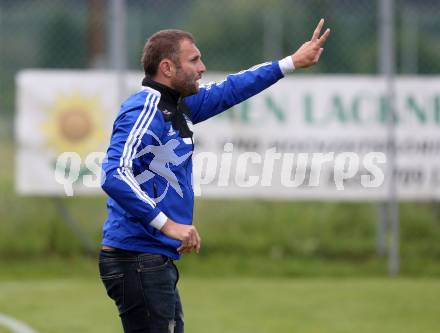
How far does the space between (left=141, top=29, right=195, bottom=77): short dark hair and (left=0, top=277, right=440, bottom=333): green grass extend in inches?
148

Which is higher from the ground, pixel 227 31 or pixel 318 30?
pixel 227 31

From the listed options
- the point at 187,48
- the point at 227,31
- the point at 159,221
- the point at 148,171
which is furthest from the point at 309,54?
the point at 227,31

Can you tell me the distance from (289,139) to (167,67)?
6475 millimetres

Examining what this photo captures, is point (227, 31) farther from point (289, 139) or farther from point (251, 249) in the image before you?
point (289, 139)

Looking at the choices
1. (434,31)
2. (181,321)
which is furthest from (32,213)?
(434,31)

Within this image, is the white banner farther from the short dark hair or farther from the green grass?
the short dark hair

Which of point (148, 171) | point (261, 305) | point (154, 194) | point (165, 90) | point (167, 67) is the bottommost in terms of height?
point (261, 305)

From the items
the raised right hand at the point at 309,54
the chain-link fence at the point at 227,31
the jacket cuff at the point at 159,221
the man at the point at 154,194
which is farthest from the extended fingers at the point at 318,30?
the chain-link fence at the point at 227,31

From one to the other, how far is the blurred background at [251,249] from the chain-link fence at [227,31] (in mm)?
69

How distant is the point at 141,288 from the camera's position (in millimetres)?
5426

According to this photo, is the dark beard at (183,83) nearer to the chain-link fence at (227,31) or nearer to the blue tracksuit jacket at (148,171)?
the blue tracksuit jacket at (148,171)

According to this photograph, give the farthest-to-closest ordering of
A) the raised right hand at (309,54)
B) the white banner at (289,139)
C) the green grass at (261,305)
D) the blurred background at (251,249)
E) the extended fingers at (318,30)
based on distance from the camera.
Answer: the white banner at (289,139), the blurred background at (251,249), the green grass at (261,305), the raised right hand at (309,54), the extended fingers at (318,30)

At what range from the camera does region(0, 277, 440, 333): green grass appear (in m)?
9.07

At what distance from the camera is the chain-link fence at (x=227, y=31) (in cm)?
1579
